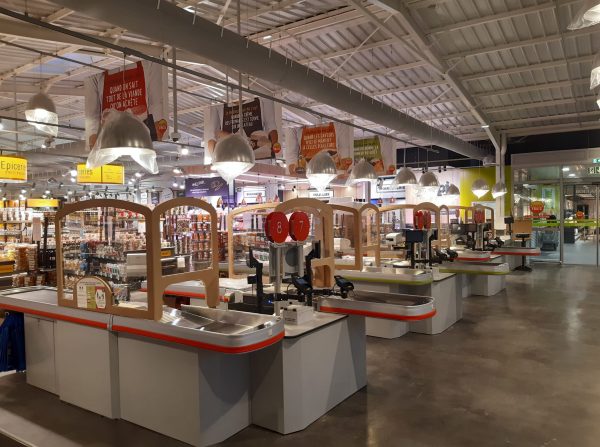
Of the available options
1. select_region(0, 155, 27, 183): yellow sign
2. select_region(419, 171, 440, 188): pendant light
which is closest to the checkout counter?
select_region(419, 171, 440, 188): pendant light

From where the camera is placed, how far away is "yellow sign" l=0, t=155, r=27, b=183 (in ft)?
32.6

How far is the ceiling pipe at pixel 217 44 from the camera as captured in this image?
3941mm

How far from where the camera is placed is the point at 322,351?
3.85 metres

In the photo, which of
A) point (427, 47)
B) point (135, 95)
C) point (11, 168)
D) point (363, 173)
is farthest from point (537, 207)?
point (11, 168)

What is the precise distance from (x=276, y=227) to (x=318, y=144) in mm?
5806

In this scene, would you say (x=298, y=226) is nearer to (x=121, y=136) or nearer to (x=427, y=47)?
(x=121, y=136)

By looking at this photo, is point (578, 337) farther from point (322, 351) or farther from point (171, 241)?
point (171, 241)

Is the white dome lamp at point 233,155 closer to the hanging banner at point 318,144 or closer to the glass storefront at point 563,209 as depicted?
the hanging banner at point 318,144

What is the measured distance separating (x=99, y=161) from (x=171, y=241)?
17.3ft

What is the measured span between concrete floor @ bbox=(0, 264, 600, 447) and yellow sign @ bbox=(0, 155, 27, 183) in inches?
262

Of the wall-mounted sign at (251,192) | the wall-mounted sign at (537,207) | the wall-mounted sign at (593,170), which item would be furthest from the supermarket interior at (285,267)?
the wall-mounted sign at (251,192)

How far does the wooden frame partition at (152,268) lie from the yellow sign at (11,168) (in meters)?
7.23

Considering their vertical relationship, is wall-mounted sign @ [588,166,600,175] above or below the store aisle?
above

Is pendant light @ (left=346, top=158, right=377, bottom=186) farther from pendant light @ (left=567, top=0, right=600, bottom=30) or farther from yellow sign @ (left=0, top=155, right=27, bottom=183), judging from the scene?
yellow sign @ (left=0, top=155, right=27, bottom=183)
